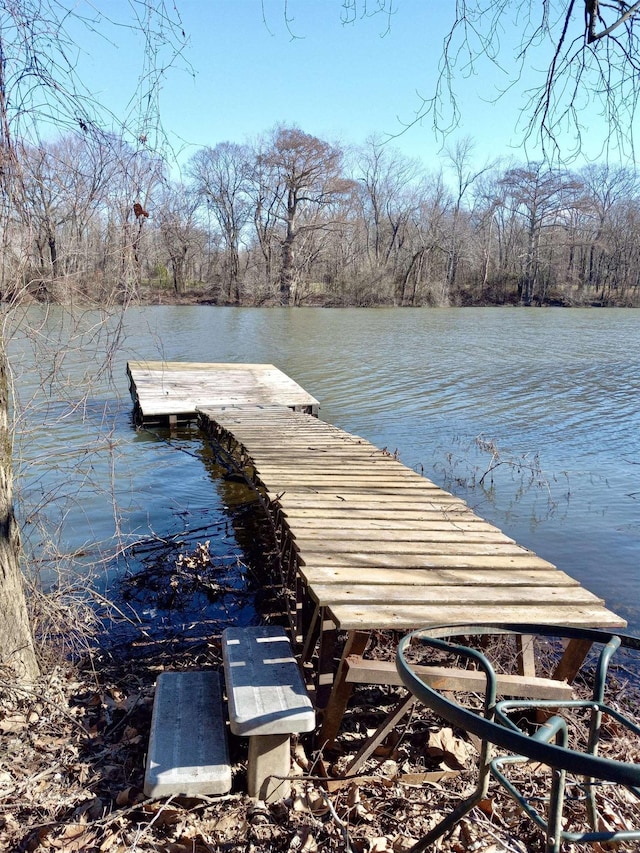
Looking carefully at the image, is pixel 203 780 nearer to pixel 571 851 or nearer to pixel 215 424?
pixel 571 851

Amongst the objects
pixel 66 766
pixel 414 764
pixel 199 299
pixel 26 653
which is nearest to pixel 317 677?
pixel 414 764

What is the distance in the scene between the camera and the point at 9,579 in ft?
9.34

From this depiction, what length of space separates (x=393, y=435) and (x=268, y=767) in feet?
27.5

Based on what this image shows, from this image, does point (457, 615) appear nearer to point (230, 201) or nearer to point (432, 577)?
point (432, 577)

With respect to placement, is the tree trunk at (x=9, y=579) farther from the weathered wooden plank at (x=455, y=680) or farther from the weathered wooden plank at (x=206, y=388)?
the weathered wooden plank at (x=206, y=388)

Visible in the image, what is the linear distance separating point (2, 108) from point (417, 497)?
3.37 m

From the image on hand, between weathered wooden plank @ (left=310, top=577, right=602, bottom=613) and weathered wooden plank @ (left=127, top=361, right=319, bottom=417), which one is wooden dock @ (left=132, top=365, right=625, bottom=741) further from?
weathered wooden plank @ (left=127, top=361, right=319, bottom=417)

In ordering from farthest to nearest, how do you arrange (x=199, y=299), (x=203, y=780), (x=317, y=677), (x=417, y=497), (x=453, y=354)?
(x=199, y=299)
(x=453, y=354)
(x=417, y=497)
(x=317, y=677)
(x=203, y=780)

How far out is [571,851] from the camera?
2.09 metres

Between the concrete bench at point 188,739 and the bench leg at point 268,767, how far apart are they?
11 centimetres

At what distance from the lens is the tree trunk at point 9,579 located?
279 centimetres

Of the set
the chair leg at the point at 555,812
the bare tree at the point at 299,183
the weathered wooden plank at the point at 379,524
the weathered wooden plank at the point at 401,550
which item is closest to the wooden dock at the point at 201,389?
the weathered wooden plank at the point at 379,524

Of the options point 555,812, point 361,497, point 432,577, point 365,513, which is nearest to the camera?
point 555,812

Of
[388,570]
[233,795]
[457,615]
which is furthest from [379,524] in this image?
[233,795]
